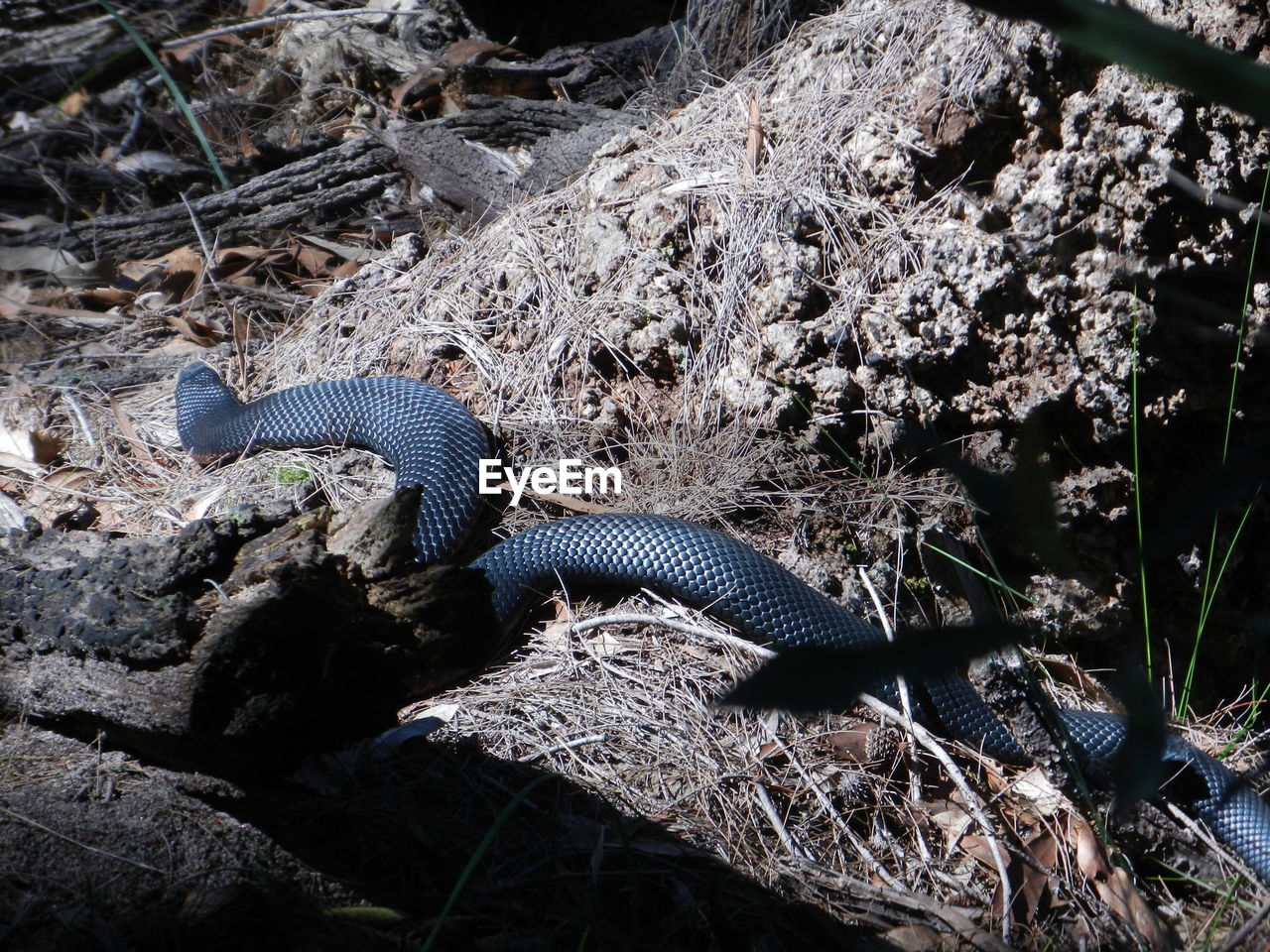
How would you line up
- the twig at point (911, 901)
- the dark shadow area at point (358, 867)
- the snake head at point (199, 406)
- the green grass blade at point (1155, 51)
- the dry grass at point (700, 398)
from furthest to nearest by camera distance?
the snake head at point (199, 406)
the dry grass at point (700, 398)
the twig at point (911, 901)
the dark shadow area at point (358, 867)
the green grass blade at point (1155, 51)

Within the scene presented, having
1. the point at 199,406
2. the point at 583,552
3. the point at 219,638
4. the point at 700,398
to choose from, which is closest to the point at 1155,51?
the point at 219,638

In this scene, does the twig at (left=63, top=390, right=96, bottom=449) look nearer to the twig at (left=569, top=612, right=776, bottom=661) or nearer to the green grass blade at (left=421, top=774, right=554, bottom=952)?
the twig at (left=569, top=612, right=776, bottom=661)

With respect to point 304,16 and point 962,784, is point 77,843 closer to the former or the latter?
point 962,784

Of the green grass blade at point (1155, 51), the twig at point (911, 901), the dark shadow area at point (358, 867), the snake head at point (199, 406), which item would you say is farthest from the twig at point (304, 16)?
the green grass blade at point (1155, 51)

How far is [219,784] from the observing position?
205 centimetres

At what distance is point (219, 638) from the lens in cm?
192

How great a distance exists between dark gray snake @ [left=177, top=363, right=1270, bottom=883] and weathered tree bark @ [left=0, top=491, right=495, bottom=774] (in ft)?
2.39

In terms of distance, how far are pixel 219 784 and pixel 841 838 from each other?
1563 millimetres

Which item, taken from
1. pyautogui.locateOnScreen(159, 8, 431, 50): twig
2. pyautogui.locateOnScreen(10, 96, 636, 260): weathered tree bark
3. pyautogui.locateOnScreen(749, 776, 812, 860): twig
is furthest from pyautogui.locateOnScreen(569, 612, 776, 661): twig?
pyautogui.locateOnScreen(159, 8, 431, 50): twig

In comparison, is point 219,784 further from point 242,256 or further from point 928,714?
point 242,256

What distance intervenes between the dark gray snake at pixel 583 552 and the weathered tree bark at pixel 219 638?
2.39 feet

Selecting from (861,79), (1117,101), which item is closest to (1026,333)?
(1117,101)

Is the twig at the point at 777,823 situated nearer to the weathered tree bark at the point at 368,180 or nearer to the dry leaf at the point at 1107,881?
the dry leaf at the point at 1107,881

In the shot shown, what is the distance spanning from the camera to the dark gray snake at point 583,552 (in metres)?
2.77
